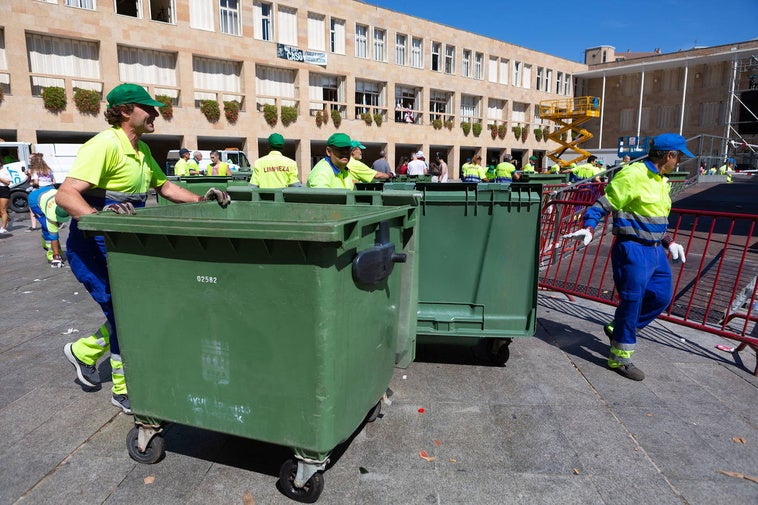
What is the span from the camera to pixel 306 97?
28.5 metres

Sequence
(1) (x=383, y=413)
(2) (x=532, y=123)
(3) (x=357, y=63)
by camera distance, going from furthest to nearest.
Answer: (2) (x=532, y=123), (3) (x=357, y=63), (1) (x=383, y=413)

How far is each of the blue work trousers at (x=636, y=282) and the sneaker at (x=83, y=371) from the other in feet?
12.7

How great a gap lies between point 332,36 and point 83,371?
97.8ft

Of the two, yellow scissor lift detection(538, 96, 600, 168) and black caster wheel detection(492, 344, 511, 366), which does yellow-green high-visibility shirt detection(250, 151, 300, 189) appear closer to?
black caster wheel detection(492, 344, 511, 366)

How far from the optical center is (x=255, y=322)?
89.4 inches

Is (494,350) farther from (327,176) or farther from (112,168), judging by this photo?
(112,168)

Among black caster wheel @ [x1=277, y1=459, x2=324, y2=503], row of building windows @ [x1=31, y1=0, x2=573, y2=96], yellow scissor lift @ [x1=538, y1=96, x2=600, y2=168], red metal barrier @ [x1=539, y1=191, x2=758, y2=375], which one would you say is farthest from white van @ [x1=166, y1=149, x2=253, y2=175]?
yellow scissor lift @ [x1=538, y1=96, x2=600, y2=168]

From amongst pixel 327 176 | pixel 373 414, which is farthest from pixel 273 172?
pixel 373 414

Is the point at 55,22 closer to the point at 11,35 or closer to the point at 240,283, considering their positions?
the point at 11,35

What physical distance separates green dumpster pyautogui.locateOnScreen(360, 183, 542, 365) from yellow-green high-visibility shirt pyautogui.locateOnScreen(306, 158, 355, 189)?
0.88 meters

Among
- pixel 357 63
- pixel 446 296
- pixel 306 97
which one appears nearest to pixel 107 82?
pixel 306 97

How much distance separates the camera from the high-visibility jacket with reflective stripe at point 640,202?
12.9ft

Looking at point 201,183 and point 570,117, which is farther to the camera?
point 570,117

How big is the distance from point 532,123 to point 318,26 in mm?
21324
